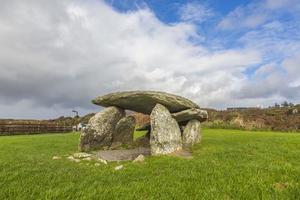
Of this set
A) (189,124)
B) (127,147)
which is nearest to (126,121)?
(127,147)

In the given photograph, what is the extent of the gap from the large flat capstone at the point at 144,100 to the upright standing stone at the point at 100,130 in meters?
0.64

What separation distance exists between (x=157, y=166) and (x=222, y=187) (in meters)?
3.84

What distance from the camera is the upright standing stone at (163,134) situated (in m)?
16.2

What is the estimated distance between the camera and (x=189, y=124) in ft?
64.2

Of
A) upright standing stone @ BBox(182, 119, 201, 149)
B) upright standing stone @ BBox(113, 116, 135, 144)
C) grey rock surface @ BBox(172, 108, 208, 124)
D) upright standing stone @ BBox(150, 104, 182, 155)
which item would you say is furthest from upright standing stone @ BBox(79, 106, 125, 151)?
upright standing stone @ BBox(182, 119, 201, 149)

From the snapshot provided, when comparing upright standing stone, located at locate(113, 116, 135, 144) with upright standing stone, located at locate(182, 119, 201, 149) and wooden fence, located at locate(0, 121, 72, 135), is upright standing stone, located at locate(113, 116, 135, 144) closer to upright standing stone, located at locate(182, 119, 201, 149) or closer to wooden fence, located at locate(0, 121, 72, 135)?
upright standing stone, located at locate(182, 119, 201, 149)

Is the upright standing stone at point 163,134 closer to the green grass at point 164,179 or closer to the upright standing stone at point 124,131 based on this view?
the green grass at point 164,179

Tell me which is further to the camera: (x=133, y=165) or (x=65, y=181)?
(x=133, y=165)

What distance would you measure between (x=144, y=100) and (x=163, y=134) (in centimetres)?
362

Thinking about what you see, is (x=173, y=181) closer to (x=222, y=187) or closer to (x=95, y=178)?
(x=222, y=187)

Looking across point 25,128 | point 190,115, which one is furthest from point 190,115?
point 25,128

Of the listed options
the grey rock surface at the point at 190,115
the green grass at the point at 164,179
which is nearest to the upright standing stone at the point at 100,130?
the grey rock surface at the point at 190,115

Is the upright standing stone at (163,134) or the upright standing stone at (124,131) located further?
the upright standing stone at (124,131)

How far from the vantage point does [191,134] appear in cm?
1873
